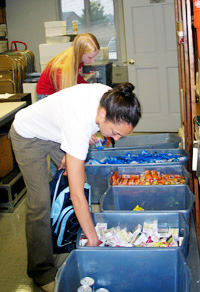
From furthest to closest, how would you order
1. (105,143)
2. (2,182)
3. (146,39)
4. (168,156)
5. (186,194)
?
(146,39) → (105,143) → (2,182) → (168,156) → (186,194)

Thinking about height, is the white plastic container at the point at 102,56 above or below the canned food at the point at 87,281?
above

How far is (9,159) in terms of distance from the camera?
163 inches

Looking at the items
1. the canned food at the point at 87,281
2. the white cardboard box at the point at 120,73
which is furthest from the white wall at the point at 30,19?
the canned food at the point at 87,281

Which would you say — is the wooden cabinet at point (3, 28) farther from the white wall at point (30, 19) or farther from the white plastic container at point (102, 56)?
the white plastic container at point (102, 56)

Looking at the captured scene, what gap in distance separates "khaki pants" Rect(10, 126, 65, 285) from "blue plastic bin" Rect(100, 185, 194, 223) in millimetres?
446

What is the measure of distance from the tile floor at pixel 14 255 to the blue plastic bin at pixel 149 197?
1.76ft

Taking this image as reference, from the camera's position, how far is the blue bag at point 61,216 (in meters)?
2.42

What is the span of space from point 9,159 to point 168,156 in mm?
1595

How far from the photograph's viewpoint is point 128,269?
1851 mm

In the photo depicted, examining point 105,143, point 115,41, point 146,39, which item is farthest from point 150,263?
point 115,41

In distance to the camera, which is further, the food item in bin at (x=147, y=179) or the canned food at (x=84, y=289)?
the food item in bin at (x=147, y=179)

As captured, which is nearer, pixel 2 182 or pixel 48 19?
pixel 2 182

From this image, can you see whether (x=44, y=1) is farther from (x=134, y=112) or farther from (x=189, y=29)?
(x=134, y=112)

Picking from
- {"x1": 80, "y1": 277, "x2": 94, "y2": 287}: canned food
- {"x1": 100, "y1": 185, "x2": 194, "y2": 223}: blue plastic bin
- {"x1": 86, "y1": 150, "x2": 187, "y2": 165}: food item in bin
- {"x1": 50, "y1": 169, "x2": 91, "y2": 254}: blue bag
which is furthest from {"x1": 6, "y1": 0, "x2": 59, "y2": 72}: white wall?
{"x1": 80, "y1": 277, "x2": 94, "y2": 287}: canned food
